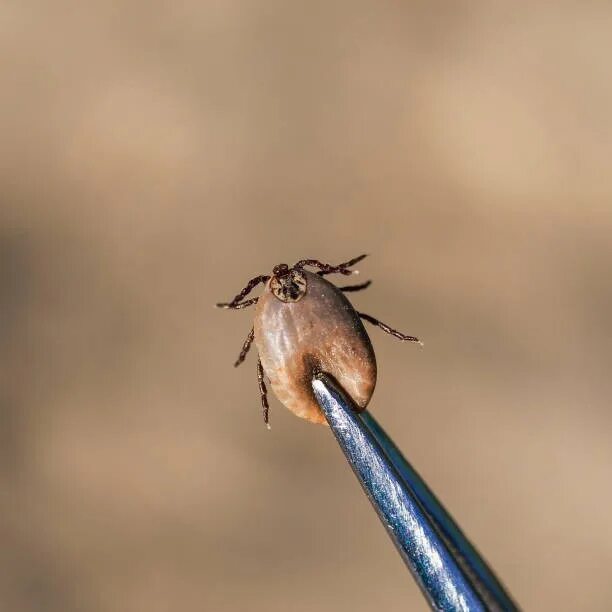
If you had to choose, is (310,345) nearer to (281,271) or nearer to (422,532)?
(281,271)

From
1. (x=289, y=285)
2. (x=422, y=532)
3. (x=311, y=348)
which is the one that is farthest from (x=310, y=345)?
(x=422, y=532)

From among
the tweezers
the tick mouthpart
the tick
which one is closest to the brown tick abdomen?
the tick

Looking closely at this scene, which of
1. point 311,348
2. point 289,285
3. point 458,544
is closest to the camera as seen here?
point 458,544

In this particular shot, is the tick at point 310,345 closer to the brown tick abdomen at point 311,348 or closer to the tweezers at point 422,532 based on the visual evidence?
the brown tick abdomen at point 311,348

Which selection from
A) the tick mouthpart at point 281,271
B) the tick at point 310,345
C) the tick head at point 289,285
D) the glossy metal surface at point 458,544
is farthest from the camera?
the tick mouthpart at point 281,271

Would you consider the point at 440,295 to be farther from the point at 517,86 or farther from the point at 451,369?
the point at 517,86

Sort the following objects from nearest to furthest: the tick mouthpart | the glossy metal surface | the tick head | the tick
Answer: the glossy metal surface → the tick → the tick head → the tick mouthpart

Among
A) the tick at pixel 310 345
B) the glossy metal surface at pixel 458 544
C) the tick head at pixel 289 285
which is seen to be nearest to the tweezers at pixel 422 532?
the glossy metal surface at pixel 458 544

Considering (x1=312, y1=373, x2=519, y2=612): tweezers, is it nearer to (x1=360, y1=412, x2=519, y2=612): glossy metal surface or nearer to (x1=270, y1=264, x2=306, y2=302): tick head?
(x1=360, y1=412, x2=519, y2=612): glossy metal surface
